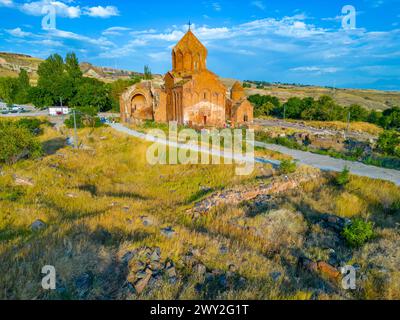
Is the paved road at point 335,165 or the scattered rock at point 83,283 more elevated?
the paved road at point 335,165

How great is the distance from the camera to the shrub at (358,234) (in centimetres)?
763

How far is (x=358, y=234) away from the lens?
7691 mm

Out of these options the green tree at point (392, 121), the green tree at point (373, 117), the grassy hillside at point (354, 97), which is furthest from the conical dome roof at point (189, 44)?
the grassy hillside at point (354, 97)

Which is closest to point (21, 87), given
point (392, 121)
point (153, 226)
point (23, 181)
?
point (23, 181)

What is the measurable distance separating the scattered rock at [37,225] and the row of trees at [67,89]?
129 feet

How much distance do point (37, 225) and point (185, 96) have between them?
24403 mm

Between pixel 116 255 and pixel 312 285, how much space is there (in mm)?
4461

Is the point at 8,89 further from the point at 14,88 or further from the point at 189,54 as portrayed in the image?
the point at 189,54

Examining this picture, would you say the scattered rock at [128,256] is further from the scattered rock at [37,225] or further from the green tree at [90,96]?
the green tree at [90,96]

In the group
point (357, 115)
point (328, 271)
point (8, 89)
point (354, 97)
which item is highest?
point (354, 97)

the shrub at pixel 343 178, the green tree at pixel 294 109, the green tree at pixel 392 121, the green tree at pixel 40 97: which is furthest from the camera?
the green tree at pixel 294 109

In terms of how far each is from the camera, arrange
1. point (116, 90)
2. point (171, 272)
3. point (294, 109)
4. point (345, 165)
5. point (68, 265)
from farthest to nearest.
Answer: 1. point (294, 109)
2. point (116, 90)
3. point (345, 165)
4. point (171, 272)
5. point (68, 265)

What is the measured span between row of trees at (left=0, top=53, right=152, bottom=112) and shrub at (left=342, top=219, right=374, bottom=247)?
4324 cm
